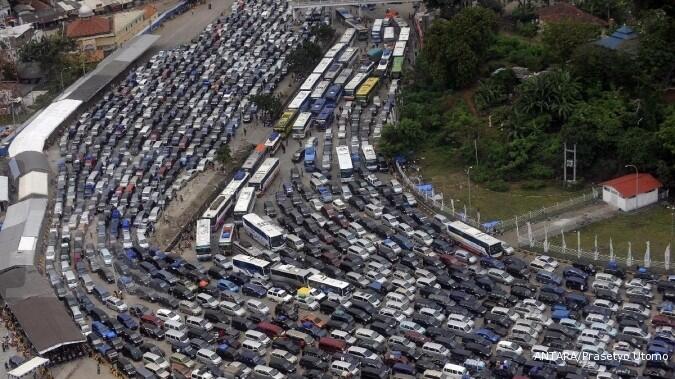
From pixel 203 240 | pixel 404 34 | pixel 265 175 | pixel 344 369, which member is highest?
pixel 404 34

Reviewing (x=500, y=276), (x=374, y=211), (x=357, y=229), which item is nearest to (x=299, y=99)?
(x=374, y=211)

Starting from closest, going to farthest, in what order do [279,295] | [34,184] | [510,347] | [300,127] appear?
1. [510,347]
2. [279,295]
3. [34,184]
4. [300,127]

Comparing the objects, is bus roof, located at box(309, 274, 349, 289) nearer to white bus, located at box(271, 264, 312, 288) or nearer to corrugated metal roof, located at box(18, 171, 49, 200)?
white bus, located at box(271, 264, 312, 288)

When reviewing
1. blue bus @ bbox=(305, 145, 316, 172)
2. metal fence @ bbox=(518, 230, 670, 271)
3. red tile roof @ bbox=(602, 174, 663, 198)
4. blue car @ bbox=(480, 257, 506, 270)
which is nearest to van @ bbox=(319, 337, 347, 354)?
blue car @ bbox=(480, 257, 506, 270)

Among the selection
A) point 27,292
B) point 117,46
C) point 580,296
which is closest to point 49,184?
point 27,292

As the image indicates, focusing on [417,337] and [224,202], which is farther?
[224,202]

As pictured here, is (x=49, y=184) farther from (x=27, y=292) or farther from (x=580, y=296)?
(x=580, y=296)

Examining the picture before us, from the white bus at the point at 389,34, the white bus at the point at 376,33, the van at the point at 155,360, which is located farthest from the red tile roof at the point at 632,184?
the white bus at the point at 376,33

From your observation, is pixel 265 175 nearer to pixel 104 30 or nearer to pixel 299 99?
pixel 299 99
